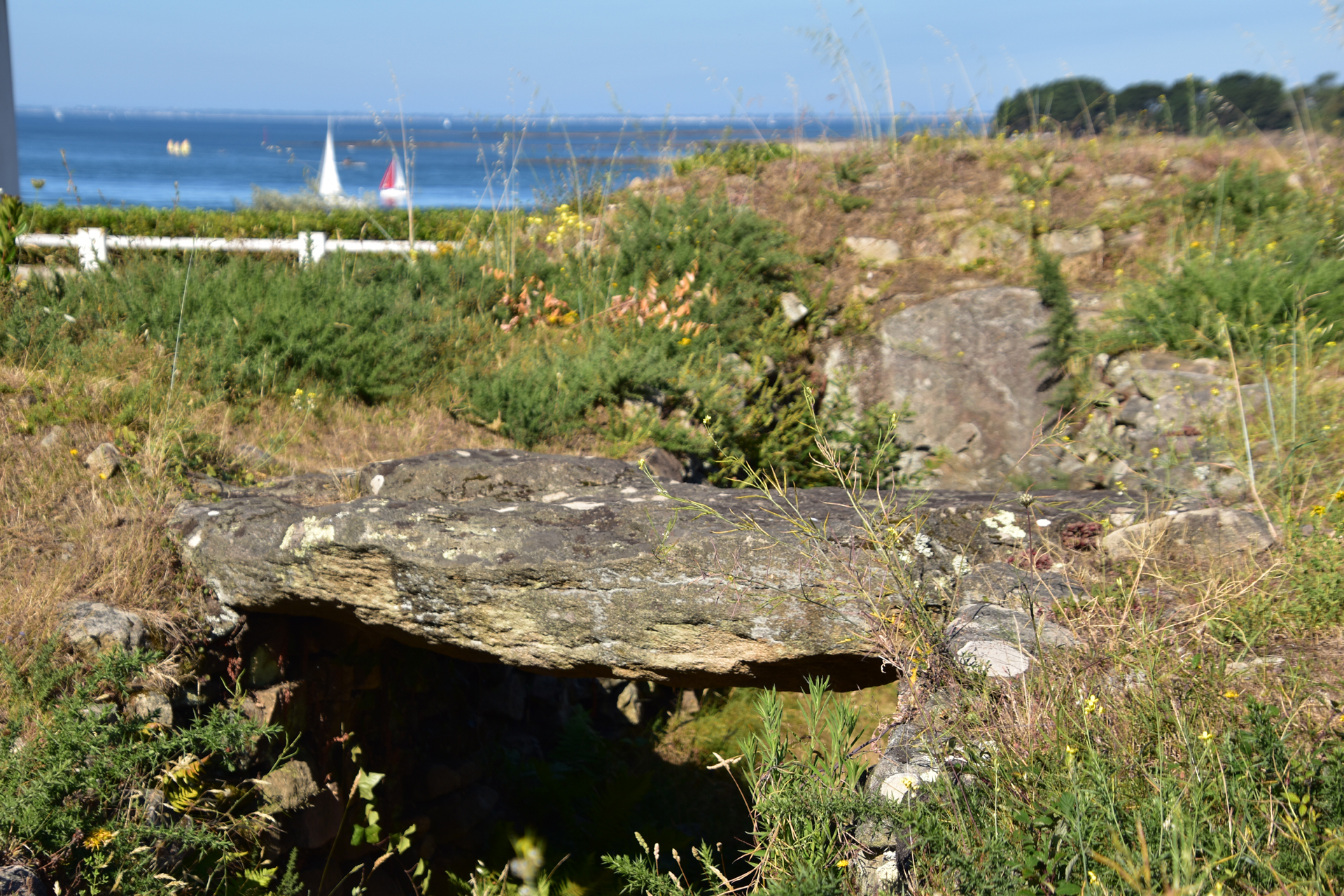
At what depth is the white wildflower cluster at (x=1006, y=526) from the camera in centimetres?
351

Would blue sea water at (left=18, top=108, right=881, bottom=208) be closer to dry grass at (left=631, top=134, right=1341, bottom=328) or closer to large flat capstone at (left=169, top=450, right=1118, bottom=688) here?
dry grass at (left=631, top=134, right=1341, bottom=328)

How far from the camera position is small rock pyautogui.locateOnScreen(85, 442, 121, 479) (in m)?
4.19

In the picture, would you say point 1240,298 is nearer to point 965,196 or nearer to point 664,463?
point 965,196

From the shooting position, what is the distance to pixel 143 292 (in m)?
5.54

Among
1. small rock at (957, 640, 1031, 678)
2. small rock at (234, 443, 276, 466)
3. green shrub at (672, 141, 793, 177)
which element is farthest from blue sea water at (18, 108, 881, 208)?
small rock at (957, 640, 1031, 678)

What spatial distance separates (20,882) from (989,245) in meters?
7.28

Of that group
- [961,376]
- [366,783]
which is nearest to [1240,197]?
[961,376]

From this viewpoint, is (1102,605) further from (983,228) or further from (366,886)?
(983,228)

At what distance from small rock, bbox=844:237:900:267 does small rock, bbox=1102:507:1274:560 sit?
14.5 ft

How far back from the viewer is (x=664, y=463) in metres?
5.21

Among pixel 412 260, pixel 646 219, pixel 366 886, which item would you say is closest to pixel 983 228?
pixel 646 219

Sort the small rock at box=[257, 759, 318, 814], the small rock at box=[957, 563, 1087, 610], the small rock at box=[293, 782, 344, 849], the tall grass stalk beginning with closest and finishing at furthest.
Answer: the small rock at box=[957, 563, 1087, 610] → the small rock at box=[257, 759, 318, 814] → the small rock at box=[293, 782, 344, 849] → the tall grass stalk

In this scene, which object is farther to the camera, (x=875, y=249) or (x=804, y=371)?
(x=875, y=249)

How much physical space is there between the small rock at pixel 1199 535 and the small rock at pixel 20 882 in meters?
3.83
